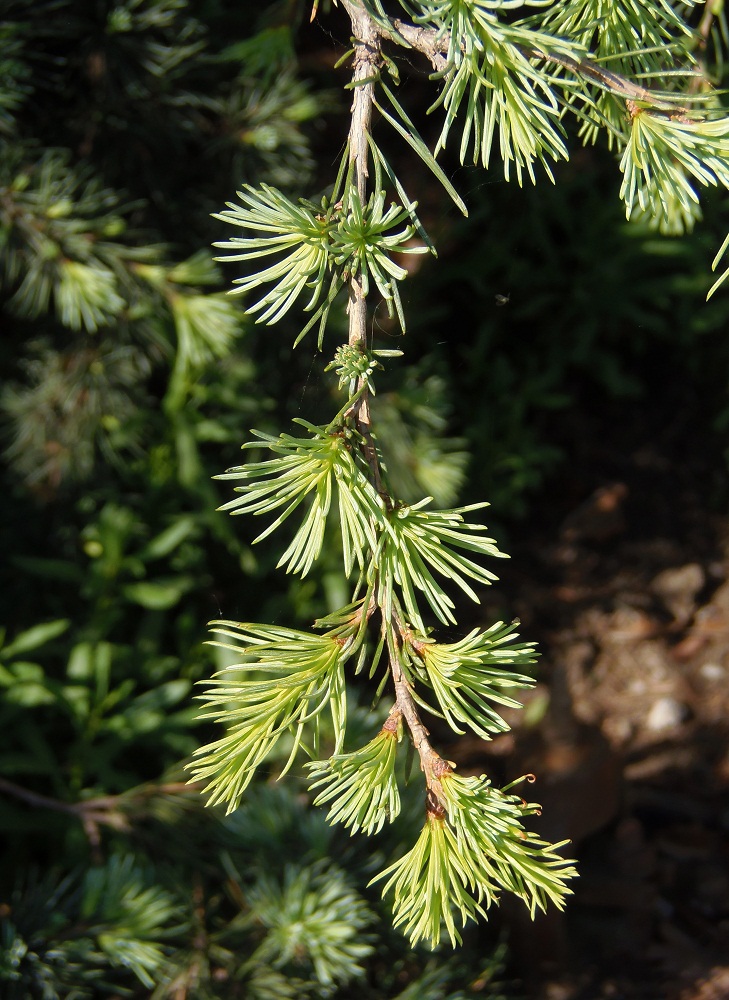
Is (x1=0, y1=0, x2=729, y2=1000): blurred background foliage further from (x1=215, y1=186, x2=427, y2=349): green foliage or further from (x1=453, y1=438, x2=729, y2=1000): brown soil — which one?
(x1=215, y1=186, x2=427, y2=349): green foliage

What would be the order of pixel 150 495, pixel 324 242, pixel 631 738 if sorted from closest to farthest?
pixel 324 242
pixel 150 495
pixel 631 738

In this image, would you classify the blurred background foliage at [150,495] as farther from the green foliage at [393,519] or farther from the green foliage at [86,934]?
the green foliage at [393,519]

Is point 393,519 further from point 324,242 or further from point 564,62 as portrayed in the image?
point 564,62

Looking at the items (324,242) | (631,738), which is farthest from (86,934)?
(631,738)

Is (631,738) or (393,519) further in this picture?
(631,738)

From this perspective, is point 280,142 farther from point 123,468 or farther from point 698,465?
point 698,465

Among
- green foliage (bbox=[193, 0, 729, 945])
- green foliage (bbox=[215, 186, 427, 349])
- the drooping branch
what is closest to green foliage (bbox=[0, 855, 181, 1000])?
green foliage (bbox=[193, 0, 729, 945])

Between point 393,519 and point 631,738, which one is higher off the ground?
point 393,519

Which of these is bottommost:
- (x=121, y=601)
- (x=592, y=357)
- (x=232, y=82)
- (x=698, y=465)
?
(x=121, y=601)

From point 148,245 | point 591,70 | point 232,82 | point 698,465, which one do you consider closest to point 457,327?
point 698,465
